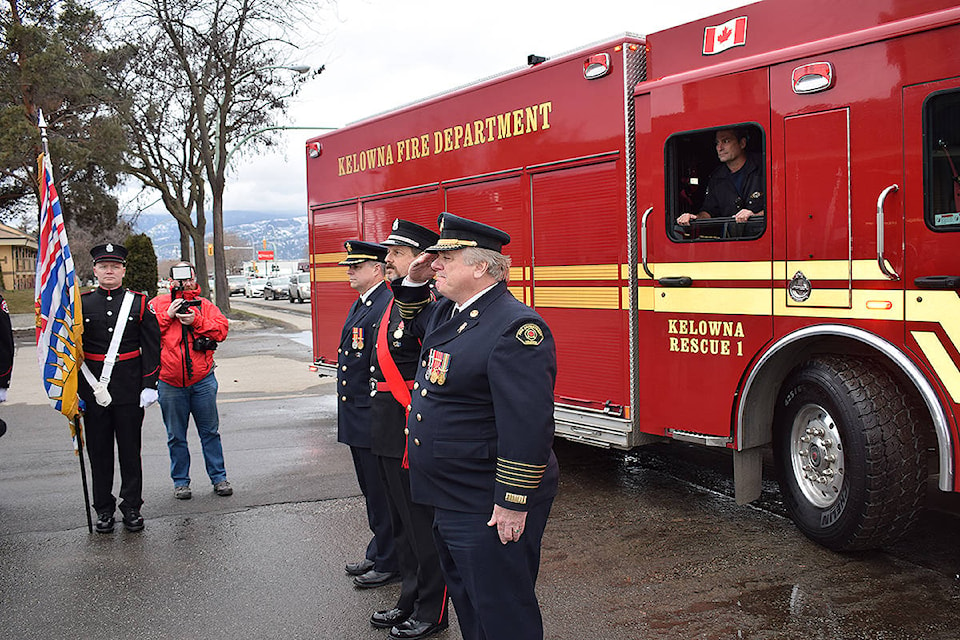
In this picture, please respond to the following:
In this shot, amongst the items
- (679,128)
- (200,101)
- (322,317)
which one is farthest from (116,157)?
(679,128)

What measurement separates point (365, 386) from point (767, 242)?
2.49 m

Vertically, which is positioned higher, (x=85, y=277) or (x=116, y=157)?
(x=116, y=157)

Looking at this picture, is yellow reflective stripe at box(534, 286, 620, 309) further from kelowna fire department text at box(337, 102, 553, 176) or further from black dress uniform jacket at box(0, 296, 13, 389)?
black dress uniform jacket at box(0, 296, 13, 389)

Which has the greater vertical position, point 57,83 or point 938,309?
point 57,83

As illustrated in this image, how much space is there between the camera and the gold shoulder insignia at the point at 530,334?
308cm

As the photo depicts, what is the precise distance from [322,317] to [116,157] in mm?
20108

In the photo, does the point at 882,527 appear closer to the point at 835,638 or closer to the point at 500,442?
the point at 835,638

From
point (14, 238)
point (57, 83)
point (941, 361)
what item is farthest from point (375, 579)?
point (14, 238)

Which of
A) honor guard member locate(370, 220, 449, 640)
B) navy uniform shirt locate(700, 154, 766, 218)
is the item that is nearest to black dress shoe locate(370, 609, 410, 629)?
honor guard member locate(370, 220, 449, 640)

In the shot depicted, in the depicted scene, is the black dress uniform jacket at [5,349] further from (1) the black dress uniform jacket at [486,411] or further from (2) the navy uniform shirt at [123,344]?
(1) the black dress uniform jacket at [486,411]

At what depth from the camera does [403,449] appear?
4.33 metres

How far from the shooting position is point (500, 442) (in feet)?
10.1

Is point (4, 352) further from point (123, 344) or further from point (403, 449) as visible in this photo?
point (403, 449)

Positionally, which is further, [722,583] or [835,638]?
[722,583]
